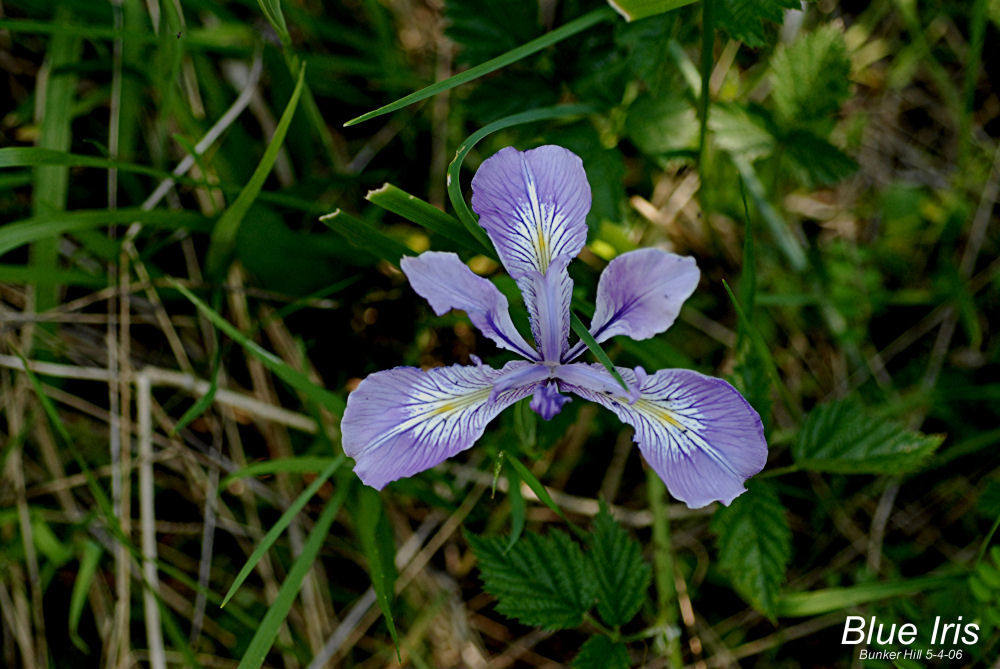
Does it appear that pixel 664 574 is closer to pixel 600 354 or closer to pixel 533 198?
pixel 600 354

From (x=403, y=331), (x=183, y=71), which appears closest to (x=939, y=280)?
(x=403, y=331)

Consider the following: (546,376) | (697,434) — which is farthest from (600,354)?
(697,434)

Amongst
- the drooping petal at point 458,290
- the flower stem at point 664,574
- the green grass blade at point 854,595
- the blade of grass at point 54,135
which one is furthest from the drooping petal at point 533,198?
the blade of grass at point 54,135

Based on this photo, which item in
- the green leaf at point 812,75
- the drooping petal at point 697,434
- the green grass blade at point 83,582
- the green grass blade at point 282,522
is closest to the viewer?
the drooping petal at point 697,434


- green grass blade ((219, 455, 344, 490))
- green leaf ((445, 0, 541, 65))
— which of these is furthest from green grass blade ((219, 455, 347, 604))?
green leaf ((445, 0, 541, 65))

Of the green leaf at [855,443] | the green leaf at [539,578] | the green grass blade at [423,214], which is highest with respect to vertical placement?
the green grass blade at [423,214]

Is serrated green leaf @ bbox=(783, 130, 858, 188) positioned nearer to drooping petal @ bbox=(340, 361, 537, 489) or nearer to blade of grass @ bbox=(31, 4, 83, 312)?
drooping petal @ bbox=(340, 361, 537, 489)

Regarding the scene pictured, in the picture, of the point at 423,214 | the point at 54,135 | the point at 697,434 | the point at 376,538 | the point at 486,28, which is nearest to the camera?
the point at 697,434

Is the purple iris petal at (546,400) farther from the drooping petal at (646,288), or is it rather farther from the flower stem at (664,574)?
the flower stem at (664,574)
